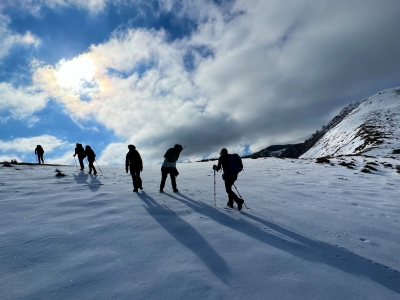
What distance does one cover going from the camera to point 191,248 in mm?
5039

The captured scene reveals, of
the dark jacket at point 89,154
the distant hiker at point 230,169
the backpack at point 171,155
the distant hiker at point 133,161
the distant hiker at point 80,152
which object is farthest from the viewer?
the distant hiker at point 80,152

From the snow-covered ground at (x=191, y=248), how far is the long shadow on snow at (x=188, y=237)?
0.02 m

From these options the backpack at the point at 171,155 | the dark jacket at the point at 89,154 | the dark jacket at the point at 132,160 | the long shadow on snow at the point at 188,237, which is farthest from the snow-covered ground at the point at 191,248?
the dark jacket at the point at 89,154

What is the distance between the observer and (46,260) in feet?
14.7

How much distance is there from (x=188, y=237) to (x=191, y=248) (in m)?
0.58

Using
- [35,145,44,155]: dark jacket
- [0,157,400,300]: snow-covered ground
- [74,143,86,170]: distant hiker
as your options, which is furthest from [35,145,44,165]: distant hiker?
[0,157,400,300]: snow-covered ground

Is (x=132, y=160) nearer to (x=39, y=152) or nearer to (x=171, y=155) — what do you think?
(x=171, y=155)

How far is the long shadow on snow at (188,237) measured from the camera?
4.33m

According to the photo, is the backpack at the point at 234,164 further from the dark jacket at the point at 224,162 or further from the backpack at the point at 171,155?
the backpack at the point at 171,155

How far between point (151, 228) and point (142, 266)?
72.0 inches

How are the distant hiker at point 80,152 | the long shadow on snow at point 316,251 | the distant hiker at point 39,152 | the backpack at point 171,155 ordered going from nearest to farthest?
the long shadow on snow at point 316,251, the backpack at point 171,155, the distant hiker at point 80,152, the distant hiker at point 39,152

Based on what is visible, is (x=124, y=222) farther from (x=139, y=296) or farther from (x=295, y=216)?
(x=295, y=216)

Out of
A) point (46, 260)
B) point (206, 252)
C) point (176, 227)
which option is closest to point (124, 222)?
point (176, 227)

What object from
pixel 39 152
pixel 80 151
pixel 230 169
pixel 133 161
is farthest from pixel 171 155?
pixel 39 152
